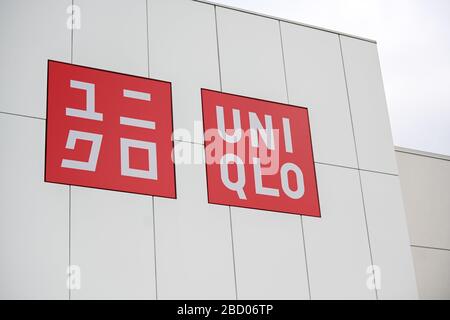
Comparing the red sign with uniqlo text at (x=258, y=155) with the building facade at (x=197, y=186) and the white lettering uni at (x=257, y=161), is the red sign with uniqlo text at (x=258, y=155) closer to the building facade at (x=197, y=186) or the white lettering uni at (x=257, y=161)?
the white lettering uni at (x=257, y=161)

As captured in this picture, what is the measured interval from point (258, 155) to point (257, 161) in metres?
0.08

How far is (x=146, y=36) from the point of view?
983cm

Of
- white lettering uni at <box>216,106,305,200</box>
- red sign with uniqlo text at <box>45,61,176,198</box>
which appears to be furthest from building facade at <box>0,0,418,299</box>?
white lettering uni at <box>216,106,305,200</box>

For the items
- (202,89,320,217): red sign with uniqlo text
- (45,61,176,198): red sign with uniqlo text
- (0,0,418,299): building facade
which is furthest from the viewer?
(202,89,320,217): red sign with uniqlo text

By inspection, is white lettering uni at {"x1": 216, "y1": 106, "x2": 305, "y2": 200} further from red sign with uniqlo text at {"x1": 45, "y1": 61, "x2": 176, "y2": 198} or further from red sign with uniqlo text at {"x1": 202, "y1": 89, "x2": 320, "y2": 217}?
red sign with uniqlo text at {"x1": 45, "y1": 61, "x2": 176, "y2": 198}

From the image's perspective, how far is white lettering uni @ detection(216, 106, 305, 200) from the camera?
9680 millimetres

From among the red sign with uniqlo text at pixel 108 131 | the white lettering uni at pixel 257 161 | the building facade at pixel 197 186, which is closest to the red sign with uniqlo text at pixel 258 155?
the white lettering uni at pixel 257 161

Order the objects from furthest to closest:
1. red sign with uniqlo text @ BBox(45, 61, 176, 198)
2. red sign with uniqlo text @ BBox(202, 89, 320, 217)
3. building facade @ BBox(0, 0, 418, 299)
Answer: red sign with uniqlo text @ BBox(202, 89, 320, 217) < red sign with uniqlo text @ BBox(45, 61, 176, 198) < building facade @ BBox(0, 0, 418, 299)

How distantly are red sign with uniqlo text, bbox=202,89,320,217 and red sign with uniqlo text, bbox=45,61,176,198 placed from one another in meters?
0.55

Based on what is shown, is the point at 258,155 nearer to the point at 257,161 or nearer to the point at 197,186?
the point at 257,161

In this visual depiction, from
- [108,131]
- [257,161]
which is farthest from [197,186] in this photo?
[108,131]

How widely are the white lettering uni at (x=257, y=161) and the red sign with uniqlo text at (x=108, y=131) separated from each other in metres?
0.65
